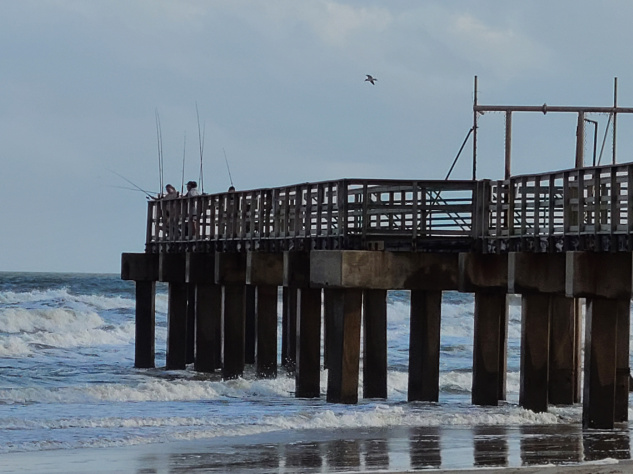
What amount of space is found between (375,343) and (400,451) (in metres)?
Result: 7.44

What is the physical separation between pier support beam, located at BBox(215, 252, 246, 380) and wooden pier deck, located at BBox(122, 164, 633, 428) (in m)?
0.79

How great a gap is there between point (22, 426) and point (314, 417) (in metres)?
4.01

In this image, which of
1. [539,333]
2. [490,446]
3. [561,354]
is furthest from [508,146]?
[490,446]

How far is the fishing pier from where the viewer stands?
20.1 metres

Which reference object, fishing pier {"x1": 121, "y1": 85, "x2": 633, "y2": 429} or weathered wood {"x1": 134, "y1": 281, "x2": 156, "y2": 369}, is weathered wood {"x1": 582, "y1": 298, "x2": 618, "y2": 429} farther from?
weathered wood {"x1": 134, "y1": 281, "x2": 156, "y2": 369}

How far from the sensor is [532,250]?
72.7 ft

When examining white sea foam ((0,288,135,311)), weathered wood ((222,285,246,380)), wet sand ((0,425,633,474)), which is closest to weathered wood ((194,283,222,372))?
weathered wood ((222,285,246,380))

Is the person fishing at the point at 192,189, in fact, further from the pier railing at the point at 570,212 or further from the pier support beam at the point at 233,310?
the pier railing at the point at 570,212

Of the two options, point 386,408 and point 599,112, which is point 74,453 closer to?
point 386,408

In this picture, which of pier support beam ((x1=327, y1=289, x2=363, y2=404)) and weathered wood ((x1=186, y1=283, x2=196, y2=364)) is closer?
pier support beam ((x1=327, y1=289, x2=363, y2=404))

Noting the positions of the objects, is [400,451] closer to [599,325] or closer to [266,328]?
[599,325]

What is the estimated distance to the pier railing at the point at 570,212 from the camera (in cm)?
1984

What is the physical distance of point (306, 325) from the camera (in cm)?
2517

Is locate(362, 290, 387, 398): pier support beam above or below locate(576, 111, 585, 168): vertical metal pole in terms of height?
below
